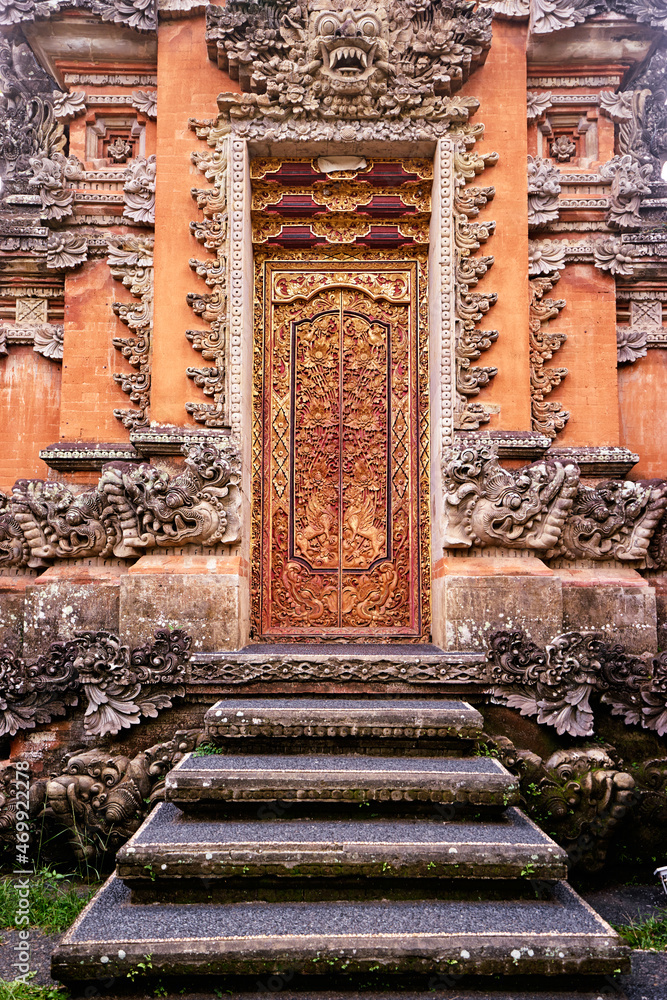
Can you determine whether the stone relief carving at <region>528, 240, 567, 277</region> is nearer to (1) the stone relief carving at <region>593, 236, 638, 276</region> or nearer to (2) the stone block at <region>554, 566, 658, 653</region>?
(1) the stone relief carving at <region>593, 236, 638, 276</region>

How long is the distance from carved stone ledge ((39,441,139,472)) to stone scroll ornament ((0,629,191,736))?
152cm

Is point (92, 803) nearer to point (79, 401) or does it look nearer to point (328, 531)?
point (328, 531)

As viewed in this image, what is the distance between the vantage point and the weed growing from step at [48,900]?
4.16 m

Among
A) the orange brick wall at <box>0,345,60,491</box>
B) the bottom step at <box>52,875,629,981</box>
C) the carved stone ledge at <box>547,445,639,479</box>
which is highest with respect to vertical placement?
the orange brick wall at <box>0,345,60,491</box>

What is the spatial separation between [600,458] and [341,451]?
6.95 ft

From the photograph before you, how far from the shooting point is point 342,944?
317 centimetres

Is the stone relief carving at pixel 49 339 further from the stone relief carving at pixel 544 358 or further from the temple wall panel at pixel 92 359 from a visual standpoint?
the stone relief carving at pixel 544 358

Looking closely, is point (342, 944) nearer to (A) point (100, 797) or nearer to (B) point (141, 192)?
(A) point (100, 797)

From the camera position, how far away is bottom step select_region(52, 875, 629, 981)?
313cm

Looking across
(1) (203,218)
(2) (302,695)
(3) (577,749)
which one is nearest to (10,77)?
(1) (203,218)

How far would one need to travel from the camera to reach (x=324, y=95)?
19.6 ft

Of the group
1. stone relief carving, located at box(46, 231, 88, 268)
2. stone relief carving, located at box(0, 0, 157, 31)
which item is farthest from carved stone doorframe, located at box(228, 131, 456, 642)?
stone relief carving, located at box(46, 231, 88, 268)

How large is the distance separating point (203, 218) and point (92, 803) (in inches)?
175

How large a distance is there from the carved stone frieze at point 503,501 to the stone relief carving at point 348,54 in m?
2.93
